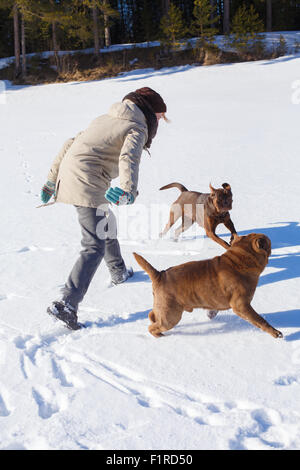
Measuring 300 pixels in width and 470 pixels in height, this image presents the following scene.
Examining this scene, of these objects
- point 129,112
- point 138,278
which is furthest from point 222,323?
point 129,112

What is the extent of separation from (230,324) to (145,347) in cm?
65

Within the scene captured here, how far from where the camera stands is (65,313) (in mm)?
2818

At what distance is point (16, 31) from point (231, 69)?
1222 cm

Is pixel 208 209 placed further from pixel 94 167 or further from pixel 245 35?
pixel 245 35

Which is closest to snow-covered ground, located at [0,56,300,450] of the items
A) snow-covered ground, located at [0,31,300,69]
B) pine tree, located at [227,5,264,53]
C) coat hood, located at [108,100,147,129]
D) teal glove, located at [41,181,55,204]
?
teal glove, located at [41,181,55,204]

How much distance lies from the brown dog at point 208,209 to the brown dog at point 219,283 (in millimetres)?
1114

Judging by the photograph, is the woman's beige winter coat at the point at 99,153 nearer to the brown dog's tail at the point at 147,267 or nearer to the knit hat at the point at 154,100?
the knit hat at the point at 154,100

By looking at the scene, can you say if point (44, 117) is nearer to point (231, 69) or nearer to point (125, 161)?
point (231, 69)

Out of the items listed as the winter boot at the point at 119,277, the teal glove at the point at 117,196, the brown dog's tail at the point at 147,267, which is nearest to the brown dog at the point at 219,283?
the brown dog's tail at the point at 147,267

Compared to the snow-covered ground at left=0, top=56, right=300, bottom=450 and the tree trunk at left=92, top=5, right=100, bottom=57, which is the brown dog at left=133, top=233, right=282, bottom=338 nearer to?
the snow-covered ground at left=0, top=56, right=300, bottom=450

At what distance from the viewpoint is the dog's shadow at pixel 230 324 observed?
274 centimetres

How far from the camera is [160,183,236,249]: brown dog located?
12.2 ft

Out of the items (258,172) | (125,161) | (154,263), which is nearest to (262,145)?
(258,172)
